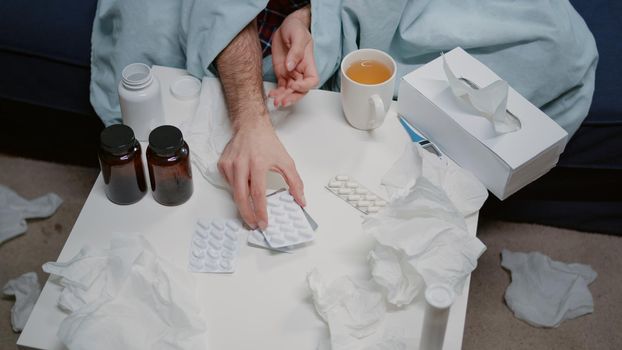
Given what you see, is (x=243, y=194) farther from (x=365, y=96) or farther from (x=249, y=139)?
(x=365, y=96)

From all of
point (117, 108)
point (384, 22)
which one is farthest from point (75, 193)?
point (384, 22)

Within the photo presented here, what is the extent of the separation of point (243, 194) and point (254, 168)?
5cm

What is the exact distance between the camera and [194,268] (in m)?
1.17

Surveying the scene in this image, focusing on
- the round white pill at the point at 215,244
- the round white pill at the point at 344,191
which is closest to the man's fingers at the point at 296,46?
the round white pill at the point at 344,191

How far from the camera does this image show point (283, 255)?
1.19 metres

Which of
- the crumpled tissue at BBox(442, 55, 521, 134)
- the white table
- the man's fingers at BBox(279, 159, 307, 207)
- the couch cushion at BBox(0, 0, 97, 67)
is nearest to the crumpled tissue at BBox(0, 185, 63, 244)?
the couch cushion at BBox(0, 0, 97, 67)

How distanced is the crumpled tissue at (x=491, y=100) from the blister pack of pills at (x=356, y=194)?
220 millimetres

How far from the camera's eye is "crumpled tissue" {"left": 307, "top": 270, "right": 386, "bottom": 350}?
1078 mm

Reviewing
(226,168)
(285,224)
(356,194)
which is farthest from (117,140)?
(356,194)

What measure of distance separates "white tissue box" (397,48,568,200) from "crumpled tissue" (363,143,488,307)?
12 centimetres

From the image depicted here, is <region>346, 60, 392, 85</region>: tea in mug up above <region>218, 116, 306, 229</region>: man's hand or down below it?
above

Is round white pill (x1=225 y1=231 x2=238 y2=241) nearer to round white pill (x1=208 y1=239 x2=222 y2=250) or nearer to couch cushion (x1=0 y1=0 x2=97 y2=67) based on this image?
round white pill (x1=208 y1=239 x2=222 y2=250)

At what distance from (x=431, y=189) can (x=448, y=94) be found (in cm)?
23

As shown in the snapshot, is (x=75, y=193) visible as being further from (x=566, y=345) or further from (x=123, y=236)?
(x=566, y=345)
